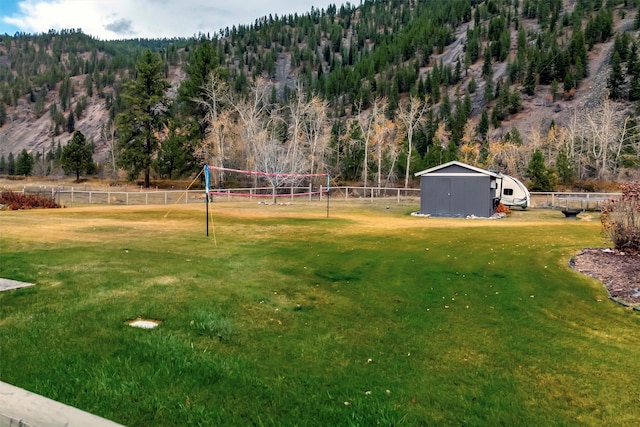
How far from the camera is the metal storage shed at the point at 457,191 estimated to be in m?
24.2

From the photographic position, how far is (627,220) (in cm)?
1091

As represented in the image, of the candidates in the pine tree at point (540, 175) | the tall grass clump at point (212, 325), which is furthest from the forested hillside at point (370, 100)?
the tall grass clump at point (212, 325)

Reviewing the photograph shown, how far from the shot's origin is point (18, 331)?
201 inches

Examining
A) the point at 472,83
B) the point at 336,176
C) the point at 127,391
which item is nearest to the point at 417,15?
the point at 472,83

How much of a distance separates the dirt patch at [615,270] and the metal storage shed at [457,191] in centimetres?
1290

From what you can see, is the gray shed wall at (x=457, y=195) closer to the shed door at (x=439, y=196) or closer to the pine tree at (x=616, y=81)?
the shed door at (x=439, y=196)

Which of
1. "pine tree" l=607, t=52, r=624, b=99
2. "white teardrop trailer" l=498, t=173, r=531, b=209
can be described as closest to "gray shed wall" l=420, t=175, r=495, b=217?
"white teardrop trailer" l=498, t=173, r=531, b=209

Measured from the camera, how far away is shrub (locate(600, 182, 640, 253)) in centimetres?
1075

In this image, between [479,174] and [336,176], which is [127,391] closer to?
[479,174]

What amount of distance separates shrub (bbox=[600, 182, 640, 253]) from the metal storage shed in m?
12.8

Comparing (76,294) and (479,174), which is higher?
(479,174)

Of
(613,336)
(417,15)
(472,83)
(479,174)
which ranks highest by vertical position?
(417,15)

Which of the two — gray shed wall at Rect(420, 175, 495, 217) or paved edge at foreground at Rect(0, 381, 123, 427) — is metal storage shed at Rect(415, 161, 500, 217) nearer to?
gray shed wall at Rect(420, 175, 495, 217)

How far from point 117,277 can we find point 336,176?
51.8 meters
